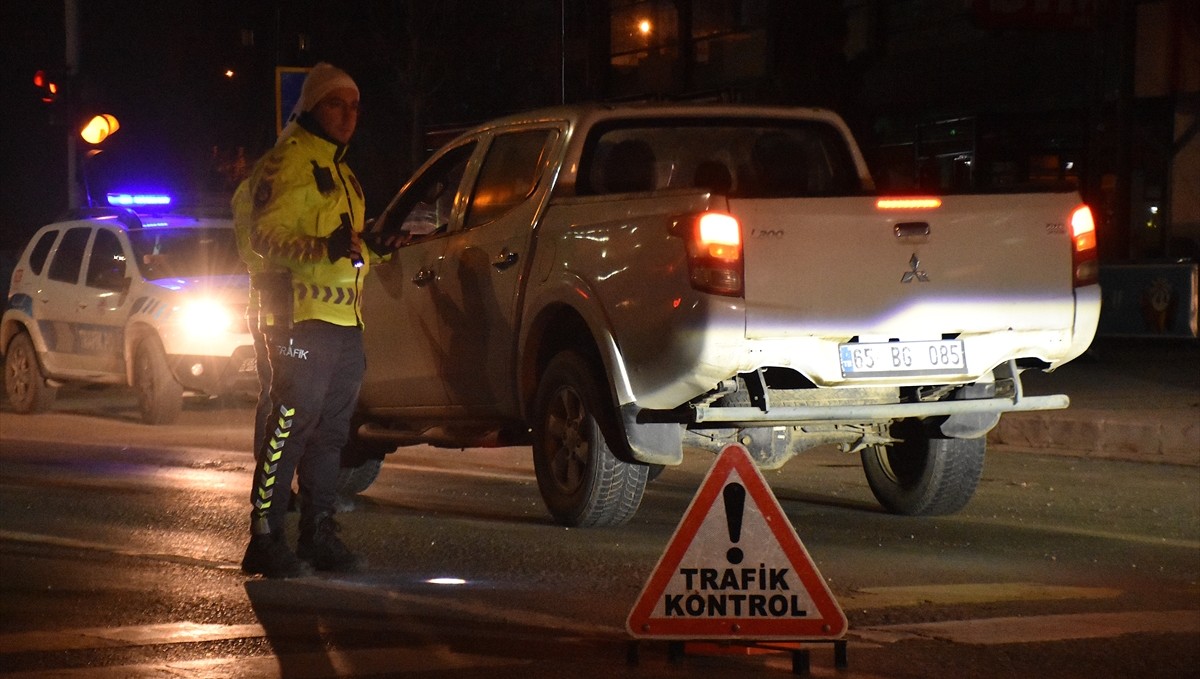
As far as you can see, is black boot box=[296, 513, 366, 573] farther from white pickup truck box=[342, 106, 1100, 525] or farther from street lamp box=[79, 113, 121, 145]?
street lamp box=[79, 113, 121, 145]

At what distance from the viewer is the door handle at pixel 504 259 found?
843 centimetres

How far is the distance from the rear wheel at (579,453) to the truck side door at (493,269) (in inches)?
13.4

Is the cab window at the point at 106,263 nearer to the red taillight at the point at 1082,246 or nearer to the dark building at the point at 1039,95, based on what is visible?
the dark building at the point at 1039,95

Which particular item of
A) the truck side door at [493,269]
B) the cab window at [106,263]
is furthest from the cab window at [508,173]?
the cab window at [106,263]

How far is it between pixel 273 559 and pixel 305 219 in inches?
50.9

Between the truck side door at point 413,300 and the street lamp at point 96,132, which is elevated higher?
the street lamp at point 96,132

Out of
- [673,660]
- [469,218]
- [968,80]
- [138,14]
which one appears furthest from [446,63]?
[673,660]

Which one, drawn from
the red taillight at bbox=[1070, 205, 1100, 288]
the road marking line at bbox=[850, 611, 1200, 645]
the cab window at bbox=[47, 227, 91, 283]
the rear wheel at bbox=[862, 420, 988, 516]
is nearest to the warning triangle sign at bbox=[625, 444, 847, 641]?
the road marking line at bbox=[850, 611, 1200, 645]

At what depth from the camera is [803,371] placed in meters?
7.27

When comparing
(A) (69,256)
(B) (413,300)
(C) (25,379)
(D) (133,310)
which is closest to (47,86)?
(A) (69,256)

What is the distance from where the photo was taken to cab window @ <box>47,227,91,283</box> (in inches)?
619

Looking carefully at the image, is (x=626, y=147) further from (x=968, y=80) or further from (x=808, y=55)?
(x=968, y=80)

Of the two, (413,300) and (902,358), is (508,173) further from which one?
(902,358)

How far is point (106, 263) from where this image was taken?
15.3 m
